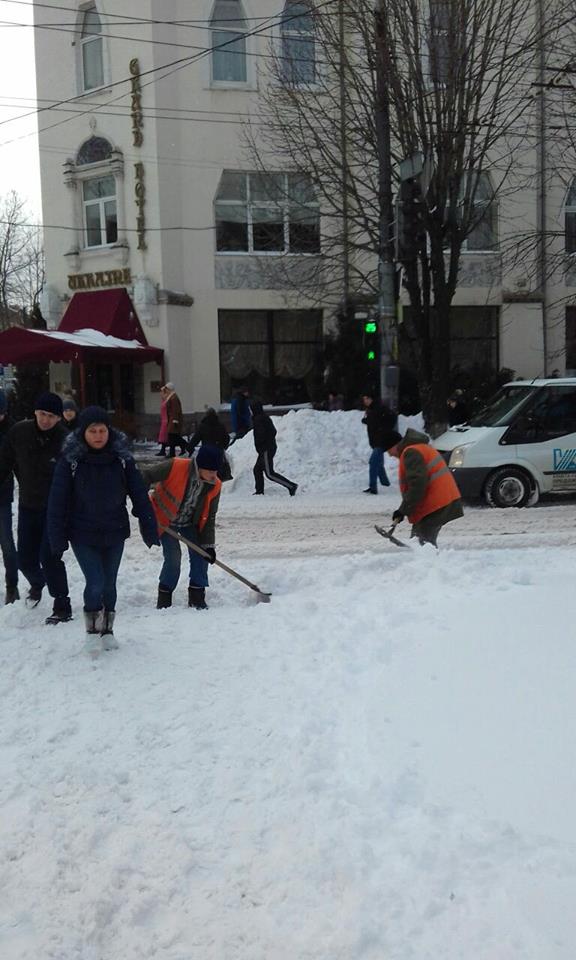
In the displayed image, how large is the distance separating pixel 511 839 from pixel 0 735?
2.84m

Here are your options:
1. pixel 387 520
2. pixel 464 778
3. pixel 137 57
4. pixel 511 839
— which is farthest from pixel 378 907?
pixel 137 57

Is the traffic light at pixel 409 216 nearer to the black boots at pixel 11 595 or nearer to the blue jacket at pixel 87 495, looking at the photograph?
the black boots at pixel 11 595

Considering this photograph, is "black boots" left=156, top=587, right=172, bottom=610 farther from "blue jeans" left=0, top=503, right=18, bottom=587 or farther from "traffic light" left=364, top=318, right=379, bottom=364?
"traffic light" left=364, top=318, right=379, bottom=364

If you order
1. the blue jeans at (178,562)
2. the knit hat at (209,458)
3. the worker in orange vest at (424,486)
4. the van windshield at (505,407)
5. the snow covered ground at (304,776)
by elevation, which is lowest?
the snow covered ground at (304,776)

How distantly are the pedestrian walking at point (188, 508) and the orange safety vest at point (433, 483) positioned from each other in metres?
1.84

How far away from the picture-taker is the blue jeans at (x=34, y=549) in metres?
6.83

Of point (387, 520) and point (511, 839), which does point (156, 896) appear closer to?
point (511, 839)

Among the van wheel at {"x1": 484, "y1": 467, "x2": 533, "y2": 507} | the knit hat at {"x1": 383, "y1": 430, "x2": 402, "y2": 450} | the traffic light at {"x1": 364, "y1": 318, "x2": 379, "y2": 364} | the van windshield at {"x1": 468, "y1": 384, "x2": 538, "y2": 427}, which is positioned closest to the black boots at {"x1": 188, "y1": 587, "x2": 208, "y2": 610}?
the knit hat at {"x1": 383, "y1": 430, "x2": 402, "y2": 450}

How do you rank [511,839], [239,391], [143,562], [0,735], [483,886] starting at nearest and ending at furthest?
[483,886] → [511,839] → [0,735] → [143,562] → [239,391]

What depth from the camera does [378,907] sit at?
3.26m

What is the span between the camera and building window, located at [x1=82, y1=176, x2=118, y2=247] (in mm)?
23219

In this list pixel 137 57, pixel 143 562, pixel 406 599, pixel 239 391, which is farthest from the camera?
pixel 137 57

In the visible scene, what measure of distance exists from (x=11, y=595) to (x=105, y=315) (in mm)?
15708

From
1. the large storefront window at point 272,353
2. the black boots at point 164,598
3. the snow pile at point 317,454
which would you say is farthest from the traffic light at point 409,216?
the large storefront window at point 272,353
